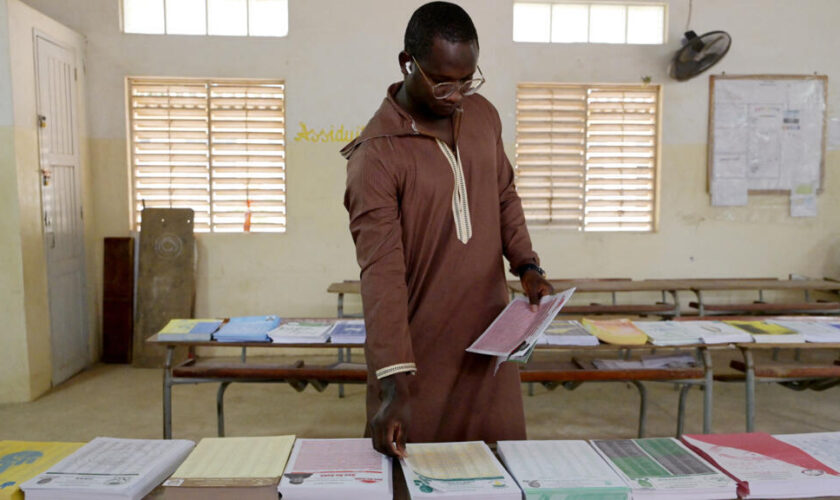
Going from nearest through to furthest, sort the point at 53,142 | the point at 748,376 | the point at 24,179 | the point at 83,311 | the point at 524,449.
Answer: the point at 524,449, the point at 748,376, the point at 24,179, the point at 53,142, the point at 83,311

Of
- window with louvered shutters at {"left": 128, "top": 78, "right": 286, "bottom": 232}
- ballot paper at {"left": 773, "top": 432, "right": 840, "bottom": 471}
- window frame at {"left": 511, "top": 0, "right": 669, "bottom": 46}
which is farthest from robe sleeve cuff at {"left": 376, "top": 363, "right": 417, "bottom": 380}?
window frame at {"left": 511, "top": 0, "right": 669, "bottom": 46}

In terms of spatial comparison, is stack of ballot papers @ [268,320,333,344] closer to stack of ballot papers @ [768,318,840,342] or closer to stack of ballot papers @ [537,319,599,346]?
stack of ballot papers @ [537,319,599,346]

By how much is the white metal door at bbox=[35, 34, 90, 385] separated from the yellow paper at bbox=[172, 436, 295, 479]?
3632mm

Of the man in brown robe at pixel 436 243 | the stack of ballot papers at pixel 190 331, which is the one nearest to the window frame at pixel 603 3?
the stack of ballot papers at pixel 190 331

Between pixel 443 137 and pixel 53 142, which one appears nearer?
pixel 443 137

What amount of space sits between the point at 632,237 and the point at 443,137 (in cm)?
405

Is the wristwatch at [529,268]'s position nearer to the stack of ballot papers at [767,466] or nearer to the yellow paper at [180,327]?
the stack of ballot papers at [767,466]

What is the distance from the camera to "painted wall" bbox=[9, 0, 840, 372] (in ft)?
16.0

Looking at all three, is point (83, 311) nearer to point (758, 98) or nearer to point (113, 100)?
point (113, 100)

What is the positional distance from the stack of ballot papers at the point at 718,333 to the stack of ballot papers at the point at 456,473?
181cm

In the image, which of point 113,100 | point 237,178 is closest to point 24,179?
point 113,100

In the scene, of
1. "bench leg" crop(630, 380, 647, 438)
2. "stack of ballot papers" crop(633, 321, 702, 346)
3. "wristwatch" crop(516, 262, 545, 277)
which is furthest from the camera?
"bench leg" crop(630, 380, 647, 438)

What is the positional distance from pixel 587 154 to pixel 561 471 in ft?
14.0

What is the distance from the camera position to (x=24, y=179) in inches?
156
